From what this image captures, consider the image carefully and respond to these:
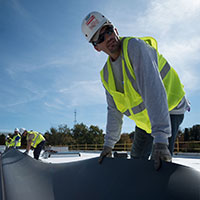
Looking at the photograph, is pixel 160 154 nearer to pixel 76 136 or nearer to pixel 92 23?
pixel 92 23

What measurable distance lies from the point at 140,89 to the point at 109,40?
46 centimetres

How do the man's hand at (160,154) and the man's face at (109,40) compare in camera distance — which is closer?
the man's hand at (160,154)

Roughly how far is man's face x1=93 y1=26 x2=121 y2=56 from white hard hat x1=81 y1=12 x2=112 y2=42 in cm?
4

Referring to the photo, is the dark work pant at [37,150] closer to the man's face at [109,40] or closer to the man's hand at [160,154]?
the man's face at [109,40]

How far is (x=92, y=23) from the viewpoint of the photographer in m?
1.46

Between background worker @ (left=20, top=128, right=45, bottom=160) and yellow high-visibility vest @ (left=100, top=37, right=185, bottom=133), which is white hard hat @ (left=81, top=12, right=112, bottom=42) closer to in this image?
yellow high-visibility vest @ (left=100, top=37, right=185, bottom=133)

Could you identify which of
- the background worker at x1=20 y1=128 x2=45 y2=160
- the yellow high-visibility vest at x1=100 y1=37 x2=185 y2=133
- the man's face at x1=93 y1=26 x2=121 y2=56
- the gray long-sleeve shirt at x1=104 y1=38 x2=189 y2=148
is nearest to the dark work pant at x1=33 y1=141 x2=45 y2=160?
the background worker at x1=20 y1=128 x2=45 y2=160

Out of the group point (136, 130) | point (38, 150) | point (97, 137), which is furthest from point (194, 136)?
point (136, 130)

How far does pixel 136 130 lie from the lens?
69.2 inches

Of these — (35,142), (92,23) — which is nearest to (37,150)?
(35,142)

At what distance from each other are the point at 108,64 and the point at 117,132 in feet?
1.96

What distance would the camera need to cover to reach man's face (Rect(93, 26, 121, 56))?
144cm

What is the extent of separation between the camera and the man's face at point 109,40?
4.72 feet

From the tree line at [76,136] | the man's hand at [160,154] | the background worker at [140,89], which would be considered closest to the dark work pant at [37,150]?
the background worker at [140,89]
